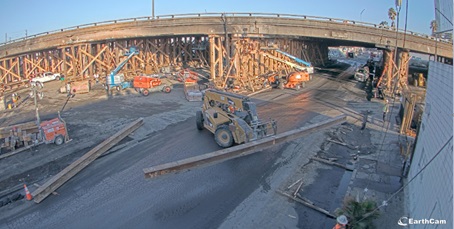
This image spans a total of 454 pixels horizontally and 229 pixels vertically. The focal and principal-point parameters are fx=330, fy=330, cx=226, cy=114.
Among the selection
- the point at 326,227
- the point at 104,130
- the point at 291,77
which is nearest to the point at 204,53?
the point at 291,77

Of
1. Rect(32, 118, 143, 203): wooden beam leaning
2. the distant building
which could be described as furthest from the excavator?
the distant building

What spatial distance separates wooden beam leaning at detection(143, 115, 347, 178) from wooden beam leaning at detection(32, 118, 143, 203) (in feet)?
10.5

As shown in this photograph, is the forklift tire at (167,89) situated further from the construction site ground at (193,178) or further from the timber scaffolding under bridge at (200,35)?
the construction site ground at (193,178)

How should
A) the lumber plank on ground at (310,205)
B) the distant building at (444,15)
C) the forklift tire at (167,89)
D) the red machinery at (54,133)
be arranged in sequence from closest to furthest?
the distant building at (444,15) < the lumber plank on ground at (310,205) < the red machinery at (54,133) < the forklift tire at (167,89)

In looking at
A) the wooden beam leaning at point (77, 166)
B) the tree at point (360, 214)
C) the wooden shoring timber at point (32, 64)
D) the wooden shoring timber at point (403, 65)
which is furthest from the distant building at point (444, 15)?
the wooden shoring timber at point (32, 64)

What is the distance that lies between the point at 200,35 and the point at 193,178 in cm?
2503

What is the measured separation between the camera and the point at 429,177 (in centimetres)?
912

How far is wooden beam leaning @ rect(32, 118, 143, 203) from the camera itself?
12.0m

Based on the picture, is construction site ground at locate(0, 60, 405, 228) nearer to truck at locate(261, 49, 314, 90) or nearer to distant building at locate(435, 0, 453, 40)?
distant building at locate(435, 0, 453, 40)

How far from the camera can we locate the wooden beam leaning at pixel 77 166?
1199 centimetres

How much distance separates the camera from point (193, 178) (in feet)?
44.3

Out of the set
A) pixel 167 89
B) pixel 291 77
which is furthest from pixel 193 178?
pixel 291 77

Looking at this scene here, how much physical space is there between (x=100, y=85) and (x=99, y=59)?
5.52 metres

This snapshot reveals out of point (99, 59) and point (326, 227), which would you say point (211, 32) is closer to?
point (99, 59)
